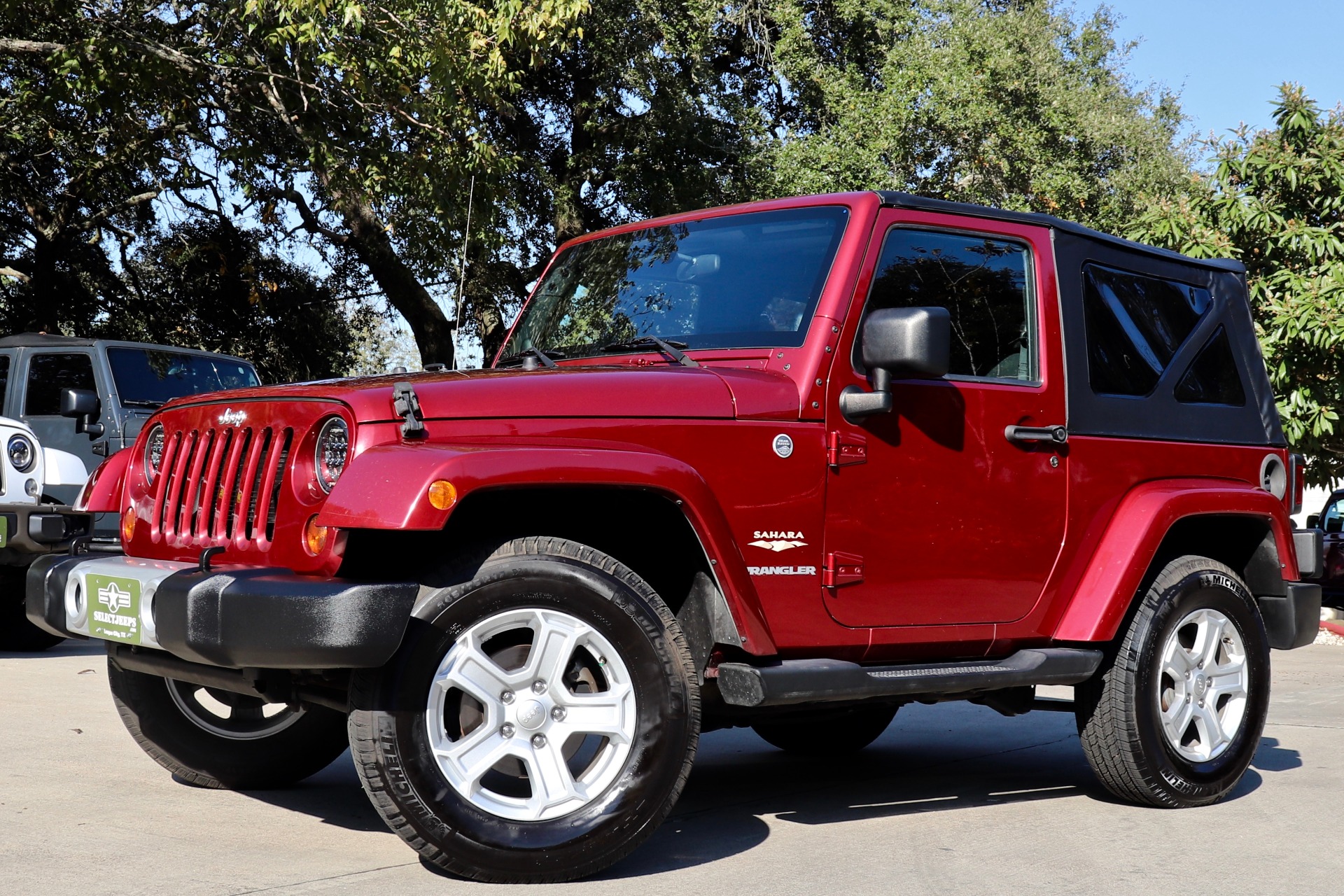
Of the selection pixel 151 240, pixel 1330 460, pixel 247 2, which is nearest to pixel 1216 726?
pixel 247 2

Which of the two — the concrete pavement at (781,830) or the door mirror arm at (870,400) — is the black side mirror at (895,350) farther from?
the concrete pavement at (781,830)

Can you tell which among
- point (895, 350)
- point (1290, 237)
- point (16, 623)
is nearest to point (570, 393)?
point (895, 350)

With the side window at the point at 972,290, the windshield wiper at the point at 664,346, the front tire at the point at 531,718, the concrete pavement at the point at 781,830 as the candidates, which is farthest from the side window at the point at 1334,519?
→ the front tire at the point at 531,718

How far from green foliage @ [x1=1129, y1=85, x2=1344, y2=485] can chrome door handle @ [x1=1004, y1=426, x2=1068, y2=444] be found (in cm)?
890

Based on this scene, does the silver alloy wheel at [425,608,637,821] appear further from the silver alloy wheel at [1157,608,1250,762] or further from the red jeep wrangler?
the silver alloy wheel at [1157,608,1250,762]

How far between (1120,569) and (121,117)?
43.8 ft

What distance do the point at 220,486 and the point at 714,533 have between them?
1.46m

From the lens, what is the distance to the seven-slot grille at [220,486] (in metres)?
3.97

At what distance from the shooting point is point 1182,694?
532 cm

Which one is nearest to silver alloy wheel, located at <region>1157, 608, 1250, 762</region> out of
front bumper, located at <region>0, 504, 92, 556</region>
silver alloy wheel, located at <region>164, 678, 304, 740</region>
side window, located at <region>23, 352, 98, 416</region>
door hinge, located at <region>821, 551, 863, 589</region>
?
door hinge, located at <region>821, 551, 863, 589</region>

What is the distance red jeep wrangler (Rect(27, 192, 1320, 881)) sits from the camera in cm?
373

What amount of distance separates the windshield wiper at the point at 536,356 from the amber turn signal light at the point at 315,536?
113 centimetres

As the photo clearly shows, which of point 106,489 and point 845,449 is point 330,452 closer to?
point 106,489

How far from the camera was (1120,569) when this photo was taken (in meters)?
5.01
